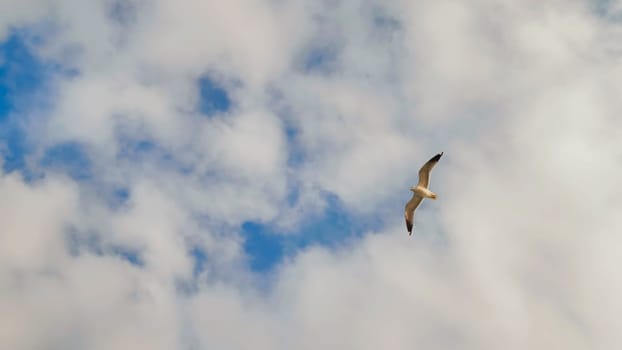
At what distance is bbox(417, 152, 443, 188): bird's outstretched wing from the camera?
7500 centimetres

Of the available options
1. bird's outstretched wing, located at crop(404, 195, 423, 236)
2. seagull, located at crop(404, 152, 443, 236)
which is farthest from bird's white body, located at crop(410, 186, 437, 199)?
bird's outstretched wing, located at crop(404, 195, 423, 236)

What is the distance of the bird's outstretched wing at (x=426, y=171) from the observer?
75000mm

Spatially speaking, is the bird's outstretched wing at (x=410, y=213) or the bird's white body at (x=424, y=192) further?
the bird's outstretched wing at (x=410, y=213)

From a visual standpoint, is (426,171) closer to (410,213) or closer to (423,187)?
(423,187)

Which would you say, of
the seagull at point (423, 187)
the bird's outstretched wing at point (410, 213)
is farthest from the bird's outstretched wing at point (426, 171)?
the bird's outstretched wing at point (410, 213)

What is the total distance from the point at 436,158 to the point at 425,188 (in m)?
5.07

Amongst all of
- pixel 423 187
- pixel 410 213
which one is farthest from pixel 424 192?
pixel 410 213

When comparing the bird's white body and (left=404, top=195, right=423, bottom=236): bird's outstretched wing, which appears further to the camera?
(left=404, top=195, right=423, bottom=236): bird's outstretched wing

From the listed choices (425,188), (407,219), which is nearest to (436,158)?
(425,188)

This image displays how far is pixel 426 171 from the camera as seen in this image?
7631 centimetres

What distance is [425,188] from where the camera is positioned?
77750mm

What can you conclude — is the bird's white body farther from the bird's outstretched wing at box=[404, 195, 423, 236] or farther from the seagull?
the bird's outstretched wing at box=[404, 195, 423, 236]

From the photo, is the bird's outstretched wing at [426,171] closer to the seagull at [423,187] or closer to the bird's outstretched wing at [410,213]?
the seagull at [423,187]

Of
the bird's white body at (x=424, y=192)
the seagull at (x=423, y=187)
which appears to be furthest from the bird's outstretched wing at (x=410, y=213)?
the bird's white body at (x=424, y=192)
